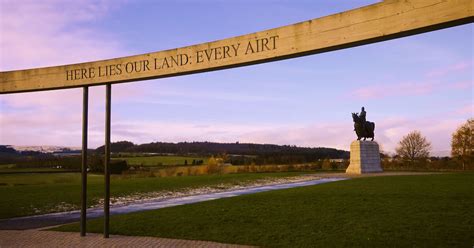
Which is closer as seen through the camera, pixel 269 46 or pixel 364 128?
pixel 269 46

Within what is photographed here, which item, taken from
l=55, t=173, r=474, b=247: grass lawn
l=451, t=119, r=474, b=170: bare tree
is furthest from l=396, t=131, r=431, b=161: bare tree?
l=55, t=173, r=474, b=247: grass lawn

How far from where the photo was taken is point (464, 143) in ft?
199

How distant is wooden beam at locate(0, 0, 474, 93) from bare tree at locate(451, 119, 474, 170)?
58307 millimetres

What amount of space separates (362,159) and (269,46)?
33.7 metres

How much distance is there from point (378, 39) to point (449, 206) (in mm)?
8770

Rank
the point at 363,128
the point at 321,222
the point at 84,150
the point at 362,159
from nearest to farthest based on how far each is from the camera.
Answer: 1. the point at 84,150
2. the point at 321,222
3. the point at 362,159
4. the point at 363,128

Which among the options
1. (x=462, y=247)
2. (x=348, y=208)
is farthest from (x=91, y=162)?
(x=462, y=247)

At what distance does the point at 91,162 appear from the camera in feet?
110

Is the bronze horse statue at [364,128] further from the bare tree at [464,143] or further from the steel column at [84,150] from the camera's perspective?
the steel column at [84,150]

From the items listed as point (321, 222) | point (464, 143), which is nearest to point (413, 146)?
point (464, 143)

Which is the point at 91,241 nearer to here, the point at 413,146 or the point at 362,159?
the point at 362,159

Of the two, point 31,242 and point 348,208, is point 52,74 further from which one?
point 348,208

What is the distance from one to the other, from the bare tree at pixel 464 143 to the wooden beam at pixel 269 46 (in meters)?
58.3

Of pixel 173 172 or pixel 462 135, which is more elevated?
pixel 462 135
